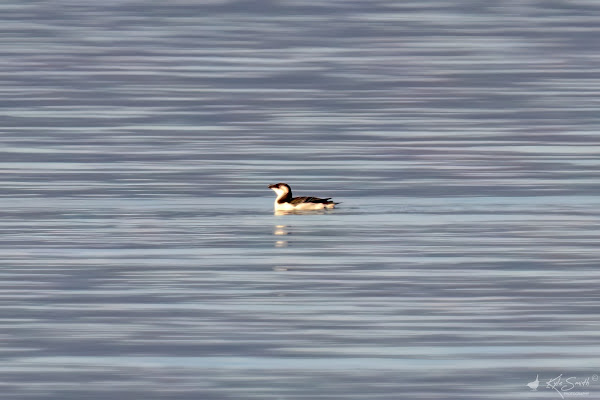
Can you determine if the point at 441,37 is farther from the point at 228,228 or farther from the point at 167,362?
the point at 167,362

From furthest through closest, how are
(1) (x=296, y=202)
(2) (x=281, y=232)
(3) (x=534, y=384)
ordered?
(1) (x=296, y=202), (2) (x=281, y=232), (3) (x=534, y=384)

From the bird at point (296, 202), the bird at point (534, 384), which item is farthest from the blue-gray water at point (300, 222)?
the bird at point (296, 202)

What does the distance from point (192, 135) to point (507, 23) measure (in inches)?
868

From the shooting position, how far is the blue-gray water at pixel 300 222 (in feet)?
35.5

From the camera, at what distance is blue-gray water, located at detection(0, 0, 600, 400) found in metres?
10.8

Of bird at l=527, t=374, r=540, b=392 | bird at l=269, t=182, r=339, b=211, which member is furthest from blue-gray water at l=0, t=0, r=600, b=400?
bird at l=269, t=182, r=339, b=211

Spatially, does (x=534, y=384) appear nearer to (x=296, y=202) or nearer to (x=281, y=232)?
(x=281, y=232)

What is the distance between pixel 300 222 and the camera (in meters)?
18.0

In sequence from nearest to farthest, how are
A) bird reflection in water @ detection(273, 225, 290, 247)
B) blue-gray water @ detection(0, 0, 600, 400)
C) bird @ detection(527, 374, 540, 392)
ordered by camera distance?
bird @ detection(527, 374, 540, 392) → blue-gray water @ detection(0, 0, 600, 400) → bird reflection in water @ detection(273, 225, 290, 247)

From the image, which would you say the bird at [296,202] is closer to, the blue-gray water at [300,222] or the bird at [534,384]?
the blue-gray water at [300,222]

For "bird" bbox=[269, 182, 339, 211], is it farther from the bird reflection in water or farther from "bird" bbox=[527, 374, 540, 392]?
"bird" bbox=[527, 374, 540, 392]

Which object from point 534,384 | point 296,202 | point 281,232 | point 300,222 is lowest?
point 534,384

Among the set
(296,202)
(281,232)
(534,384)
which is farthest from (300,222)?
(534,384)

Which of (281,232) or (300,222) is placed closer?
(281,232)
